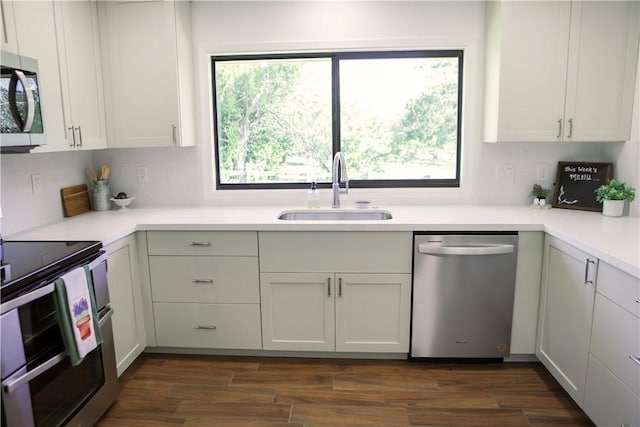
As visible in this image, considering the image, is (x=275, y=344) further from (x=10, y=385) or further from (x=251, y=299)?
(x=10, y=385)

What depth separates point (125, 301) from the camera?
97.7 inches

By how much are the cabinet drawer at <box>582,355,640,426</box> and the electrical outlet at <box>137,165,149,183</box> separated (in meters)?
2.88

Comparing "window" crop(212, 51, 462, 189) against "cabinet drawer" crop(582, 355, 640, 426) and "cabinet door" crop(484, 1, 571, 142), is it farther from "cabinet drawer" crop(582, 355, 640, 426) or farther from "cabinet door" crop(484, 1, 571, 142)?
"cabinet drawer" crop(582, 355, 640, 426)

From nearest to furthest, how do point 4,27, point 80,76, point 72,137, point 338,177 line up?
point 4,27
point 72,137
point 80,76
point 338,177

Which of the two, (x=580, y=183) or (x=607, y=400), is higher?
(x=580, y=183)

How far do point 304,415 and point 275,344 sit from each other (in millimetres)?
557

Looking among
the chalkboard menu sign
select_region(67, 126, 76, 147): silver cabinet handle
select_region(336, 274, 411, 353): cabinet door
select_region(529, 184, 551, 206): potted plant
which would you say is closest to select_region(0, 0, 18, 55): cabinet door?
select_region(67, 126, 76, 147): silver cabinet handle

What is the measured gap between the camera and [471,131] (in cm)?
298

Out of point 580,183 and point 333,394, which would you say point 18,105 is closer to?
point 333,394

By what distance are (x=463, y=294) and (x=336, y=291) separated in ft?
2.37

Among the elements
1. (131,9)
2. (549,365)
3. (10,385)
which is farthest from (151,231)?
(549,365)

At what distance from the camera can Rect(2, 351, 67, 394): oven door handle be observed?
1.48 meters

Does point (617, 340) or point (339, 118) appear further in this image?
point (339, 118)

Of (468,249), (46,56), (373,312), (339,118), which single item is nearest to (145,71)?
(46,56)
